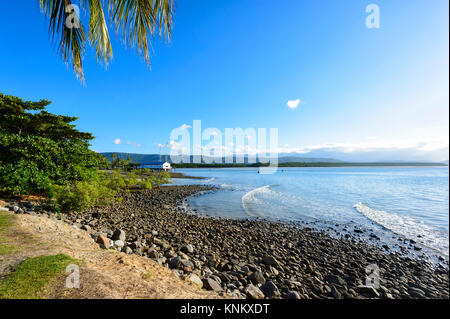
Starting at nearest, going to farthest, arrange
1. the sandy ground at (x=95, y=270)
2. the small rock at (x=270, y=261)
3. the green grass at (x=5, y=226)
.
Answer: the sandy ground at (x=95, y=270)
the green grass at (x=5, y=226)
the small rock at (x=270, y=261)

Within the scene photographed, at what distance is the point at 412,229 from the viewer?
34.8ft

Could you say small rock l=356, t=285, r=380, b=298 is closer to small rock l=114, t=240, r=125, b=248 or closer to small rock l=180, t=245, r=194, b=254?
small rock l=180, t=245, r=194, b=254

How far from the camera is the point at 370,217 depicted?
42.7 feet

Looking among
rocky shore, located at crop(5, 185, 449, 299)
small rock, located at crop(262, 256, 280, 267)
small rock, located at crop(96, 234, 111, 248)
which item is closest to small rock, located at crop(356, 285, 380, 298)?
rocky shore, located at crop(5, 185, 449, 299)

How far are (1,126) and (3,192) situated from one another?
148 inches

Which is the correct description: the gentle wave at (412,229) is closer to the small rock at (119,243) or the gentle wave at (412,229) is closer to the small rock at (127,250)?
the small rock at (127,250)

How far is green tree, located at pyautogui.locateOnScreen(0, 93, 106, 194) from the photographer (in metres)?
8.42

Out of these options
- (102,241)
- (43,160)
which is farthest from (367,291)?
(43,160)

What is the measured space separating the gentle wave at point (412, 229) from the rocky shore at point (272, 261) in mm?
2909

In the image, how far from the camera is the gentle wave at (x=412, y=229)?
8707 millimetres

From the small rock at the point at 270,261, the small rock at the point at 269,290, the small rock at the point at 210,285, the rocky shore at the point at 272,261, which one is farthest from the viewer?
the small rock at the point at 270,261

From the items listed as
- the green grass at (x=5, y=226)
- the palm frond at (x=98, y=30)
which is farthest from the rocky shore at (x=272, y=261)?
the palm frond at (x=98, y=30)

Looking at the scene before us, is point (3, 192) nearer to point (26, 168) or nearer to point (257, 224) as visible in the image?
point (26, 168)
